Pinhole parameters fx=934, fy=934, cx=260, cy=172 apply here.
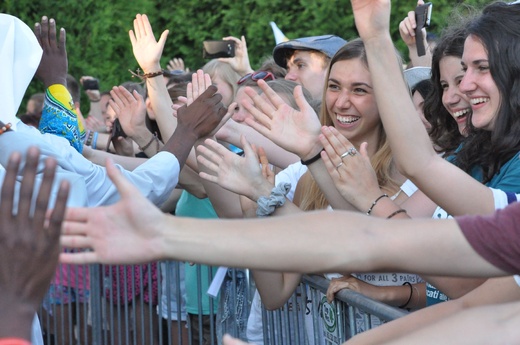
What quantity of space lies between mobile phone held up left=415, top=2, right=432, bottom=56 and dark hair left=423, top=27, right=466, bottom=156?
1.38m

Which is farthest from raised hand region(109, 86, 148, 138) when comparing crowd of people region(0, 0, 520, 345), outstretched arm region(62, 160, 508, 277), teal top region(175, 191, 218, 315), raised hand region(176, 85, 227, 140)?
outstretched arm region(62, 160, 508, 277)

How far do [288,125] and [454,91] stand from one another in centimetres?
87

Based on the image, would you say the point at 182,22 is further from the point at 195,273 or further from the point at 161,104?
the point at 195,273

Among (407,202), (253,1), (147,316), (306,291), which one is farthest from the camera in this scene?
(253,1)

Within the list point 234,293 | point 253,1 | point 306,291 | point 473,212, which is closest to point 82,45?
point 253,1

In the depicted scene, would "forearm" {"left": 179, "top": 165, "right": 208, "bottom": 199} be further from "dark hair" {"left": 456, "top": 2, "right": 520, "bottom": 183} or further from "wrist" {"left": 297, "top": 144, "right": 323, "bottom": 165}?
"dark hair" {"left": 456, "top": 2, "right": 520, "bottom": 183}

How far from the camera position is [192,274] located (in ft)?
17.5

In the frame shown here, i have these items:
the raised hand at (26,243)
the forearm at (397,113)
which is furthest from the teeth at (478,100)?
the raised hand at (26,243)

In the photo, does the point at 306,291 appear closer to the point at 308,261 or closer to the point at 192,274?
the point at 192,274

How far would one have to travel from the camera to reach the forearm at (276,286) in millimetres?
3971

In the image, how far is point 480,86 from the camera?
3473 mm

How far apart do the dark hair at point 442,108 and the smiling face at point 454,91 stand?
0.03 m

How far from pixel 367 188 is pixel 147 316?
2.57m

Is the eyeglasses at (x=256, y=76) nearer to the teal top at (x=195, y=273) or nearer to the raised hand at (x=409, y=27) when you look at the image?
the teal top at (x=195, y=273)
